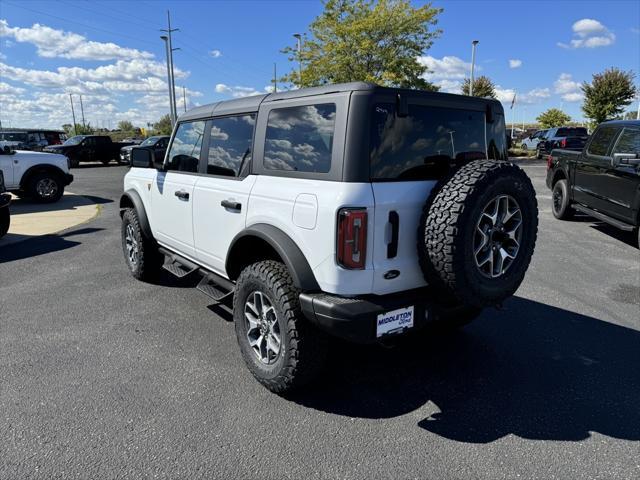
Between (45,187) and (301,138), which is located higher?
(301,138)

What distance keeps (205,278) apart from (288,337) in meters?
1.44

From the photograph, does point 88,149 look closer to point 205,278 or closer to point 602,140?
point 205,278

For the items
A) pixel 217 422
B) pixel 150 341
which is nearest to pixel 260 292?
pixel 217 422

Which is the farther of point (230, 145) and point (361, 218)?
point (230, 145)

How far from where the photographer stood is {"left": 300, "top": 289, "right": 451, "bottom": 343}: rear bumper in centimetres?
245

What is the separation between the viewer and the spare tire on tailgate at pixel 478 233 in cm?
247

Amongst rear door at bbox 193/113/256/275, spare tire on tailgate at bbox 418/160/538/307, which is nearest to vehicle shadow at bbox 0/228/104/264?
rear door at bbox 193/113/256/275

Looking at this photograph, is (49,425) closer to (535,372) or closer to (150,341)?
(150,341)

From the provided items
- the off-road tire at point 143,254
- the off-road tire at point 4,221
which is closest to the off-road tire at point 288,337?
the off-road tire at point 143,254

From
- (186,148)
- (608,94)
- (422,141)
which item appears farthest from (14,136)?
(608,94)

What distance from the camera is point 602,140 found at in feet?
24.9

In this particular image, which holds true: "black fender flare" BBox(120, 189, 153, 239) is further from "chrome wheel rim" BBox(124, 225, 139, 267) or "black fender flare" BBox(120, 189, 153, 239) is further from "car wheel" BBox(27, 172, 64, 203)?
"car wheel" BBox(27, 172, 64, 203)

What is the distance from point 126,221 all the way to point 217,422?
330 cm

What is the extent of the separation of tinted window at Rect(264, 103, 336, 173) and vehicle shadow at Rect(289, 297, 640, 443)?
1526 mm
